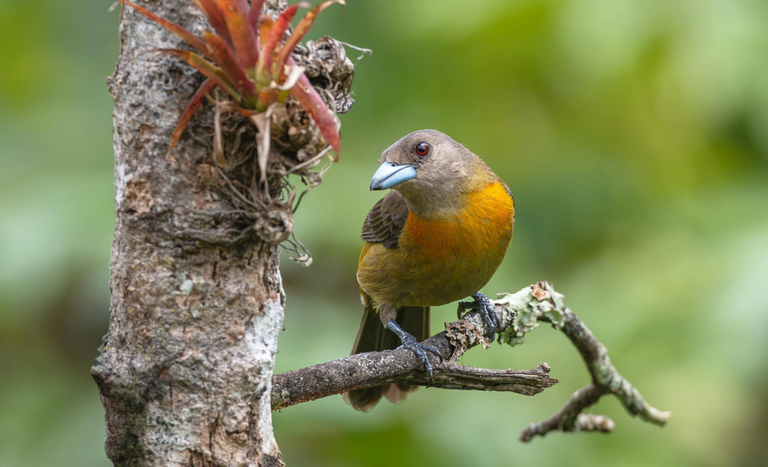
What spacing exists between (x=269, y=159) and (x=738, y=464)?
4935mm

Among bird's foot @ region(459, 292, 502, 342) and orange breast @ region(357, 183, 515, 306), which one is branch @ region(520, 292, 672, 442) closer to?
bird's foot @ region(459, 292, 502, 342)

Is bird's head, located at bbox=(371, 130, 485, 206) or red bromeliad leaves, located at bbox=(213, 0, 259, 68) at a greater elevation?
bird's head, located at bbox=(371, 130, 485, 206)

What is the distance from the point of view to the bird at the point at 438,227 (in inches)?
125

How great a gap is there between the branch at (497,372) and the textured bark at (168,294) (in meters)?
0.41

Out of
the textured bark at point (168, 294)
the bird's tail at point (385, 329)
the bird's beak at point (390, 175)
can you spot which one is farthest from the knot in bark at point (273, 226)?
the bird's tail at point (385, 329)

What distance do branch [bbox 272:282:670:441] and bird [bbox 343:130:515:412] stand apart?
177mm

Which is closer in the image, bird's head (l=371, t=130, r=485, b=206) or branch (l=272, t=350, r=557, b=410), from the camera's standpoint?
branch (l=272, t=350, r=557, b=410)

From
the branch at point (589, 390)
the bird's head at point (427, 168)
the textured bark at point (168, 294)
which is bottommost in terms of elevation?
the textured bark at point (168, 294)

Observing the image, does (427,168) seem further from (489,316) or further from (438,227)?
(489,316)

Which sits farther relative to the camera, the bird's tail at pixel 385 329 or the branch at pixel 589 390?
the bird's tail at pixel 385 329

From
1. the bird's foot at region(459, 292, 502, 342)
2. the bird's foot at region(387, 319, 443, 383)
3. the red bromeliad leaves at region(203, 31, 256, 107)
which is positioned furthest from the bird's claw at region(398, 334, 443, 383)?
the red bromeliad leaves at region(203, 31, 256, 107)

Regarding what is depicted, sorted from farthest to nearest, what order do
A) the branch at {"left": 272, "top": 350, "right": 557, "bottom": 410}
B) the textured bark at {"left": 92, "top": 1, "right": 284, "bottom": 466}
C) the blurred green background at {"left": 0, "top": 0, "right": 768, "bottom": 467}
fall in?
the blurred green background at {"left": 0, "top": 0, "right": 768, "bottom": 467}
the branch at {"left": 272, "top": 350, "right": 557, "bottom": 410}
the textured bark at {"left": 92, "top": 1, "right": 284, "bottom": 466}

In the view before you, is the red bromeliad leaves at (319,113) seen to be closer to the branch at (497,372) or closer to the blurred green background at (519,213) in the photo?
the branch at (497,372)

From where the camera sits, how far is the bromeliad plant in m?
1.30
